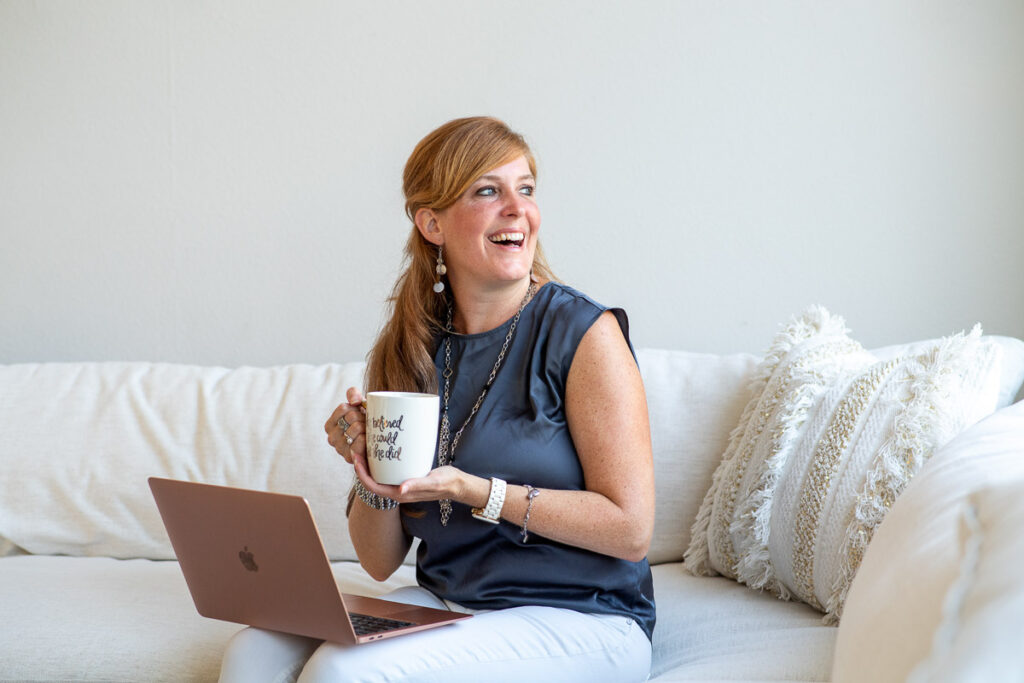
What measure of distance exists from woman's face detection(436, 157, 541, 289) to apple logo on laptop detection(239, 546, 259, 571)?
0.54 meters

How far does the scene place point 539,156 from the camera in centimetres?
221

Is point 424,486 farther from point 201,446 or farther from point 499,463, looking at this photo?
point 201,446

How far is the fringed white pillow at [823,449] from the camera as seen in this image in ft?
4.52

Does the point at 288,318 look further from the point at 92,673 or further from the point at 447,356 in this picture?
the point at 92,673

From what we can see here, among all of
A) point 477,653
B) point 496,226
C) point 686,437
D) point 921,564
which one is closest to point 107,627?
point 477,653

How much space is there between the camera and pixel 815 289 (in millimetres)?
2150

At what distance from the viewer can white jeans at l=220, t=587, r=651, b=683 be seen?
1.15 m

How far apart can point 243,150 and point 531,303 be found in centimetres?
107

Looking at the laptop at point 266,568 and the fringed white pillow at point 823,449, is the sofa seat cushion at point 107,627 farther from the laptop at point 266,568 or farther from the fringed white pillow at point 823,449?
the fringed white pillow at point 823,449

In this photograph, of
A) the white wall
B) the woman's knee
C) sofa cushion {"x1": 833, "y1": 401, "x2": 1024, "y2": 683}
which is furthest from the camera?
the white wall

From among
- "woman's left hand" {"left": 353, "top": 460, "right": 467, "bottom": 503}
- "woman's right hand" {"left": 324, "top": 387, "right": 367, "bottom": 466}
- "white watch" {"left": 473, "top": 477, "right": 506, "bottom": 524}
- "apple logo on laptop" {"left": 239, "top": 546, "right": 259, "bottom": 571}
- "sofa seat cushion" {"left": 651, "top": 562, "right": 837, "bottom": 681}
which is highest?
"woman's right hand" {"left": 324, "top": 387, "right": 367, "bottom": 466}

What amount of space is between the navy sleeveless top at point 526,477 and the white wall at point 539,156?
778 millimetres

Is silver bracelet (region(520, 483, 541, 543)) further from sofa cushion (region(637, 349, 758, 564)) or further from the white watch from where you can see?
sofa cushion (region(637, 349, 758, 564))

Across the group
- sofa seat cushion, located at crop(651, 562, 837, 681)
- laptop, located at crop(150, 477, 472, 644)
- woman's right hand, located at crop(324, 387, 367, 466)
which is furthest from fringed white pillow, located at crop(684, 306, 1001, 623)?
woman's right hand, located at crop(324, 387, 367, 466)
